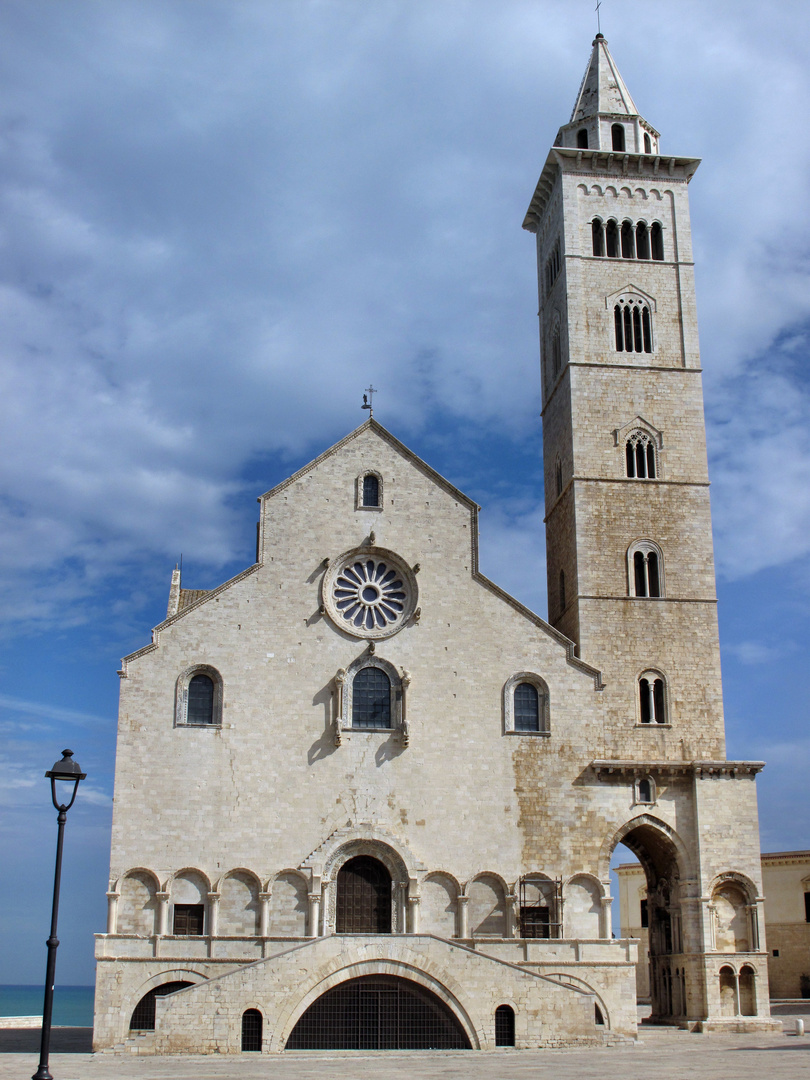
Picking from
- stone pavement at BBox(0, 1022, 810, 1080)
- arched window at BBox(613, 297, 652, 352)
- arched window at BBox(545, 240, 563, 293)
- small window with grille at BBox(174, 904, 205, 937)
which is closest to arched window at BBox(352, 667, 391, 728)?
small window with grille at BBox(174, 904, 205, 937)

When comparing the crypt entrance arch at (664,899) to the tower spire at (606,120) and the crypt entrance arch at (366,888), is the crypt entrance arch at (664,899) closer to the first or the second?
the crypt entrance arch at (366,888)

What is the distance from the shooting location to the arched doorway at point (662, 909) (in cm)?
3359

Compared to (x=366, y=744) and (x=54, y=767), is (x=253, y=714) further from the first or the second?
(x=54, y=767)

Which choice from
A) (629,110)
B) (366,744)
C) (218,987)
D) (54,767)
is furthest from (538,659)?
(629,110)

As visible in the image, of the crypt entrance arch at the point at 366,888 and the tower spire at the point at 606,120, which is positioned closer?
the crypt entrance arch at the point at 366,888

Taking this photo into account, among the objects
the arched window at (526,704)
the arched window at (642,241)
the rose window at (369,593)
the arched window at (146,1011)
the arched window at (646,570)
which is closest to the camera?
the arched window at (146,1011)

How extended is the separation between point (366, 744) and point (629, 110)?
27.8 m

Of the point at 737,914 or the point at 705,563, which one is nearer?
the point at 737,914

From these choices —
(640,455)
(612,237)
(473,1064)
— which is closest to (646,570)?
(640,455)

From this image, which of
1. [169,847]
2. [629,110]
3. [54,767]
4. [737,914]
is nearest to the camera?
[54,767]

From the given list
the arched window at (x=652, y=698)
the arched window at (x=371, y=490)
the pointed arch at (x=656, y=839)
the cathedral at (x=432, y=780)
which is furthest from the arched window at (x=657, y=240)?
the pointed arch at (x=656, y=839)

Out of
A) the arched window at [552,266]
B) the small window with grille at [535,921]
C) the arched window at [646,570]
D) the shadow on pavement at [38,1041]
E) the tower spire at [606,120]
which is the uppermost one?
the tower spire at [606,120]

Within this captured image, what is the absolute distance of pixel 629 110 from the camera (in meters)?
43.6

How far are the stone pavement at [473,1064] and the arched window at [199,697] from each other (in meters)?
9.27
